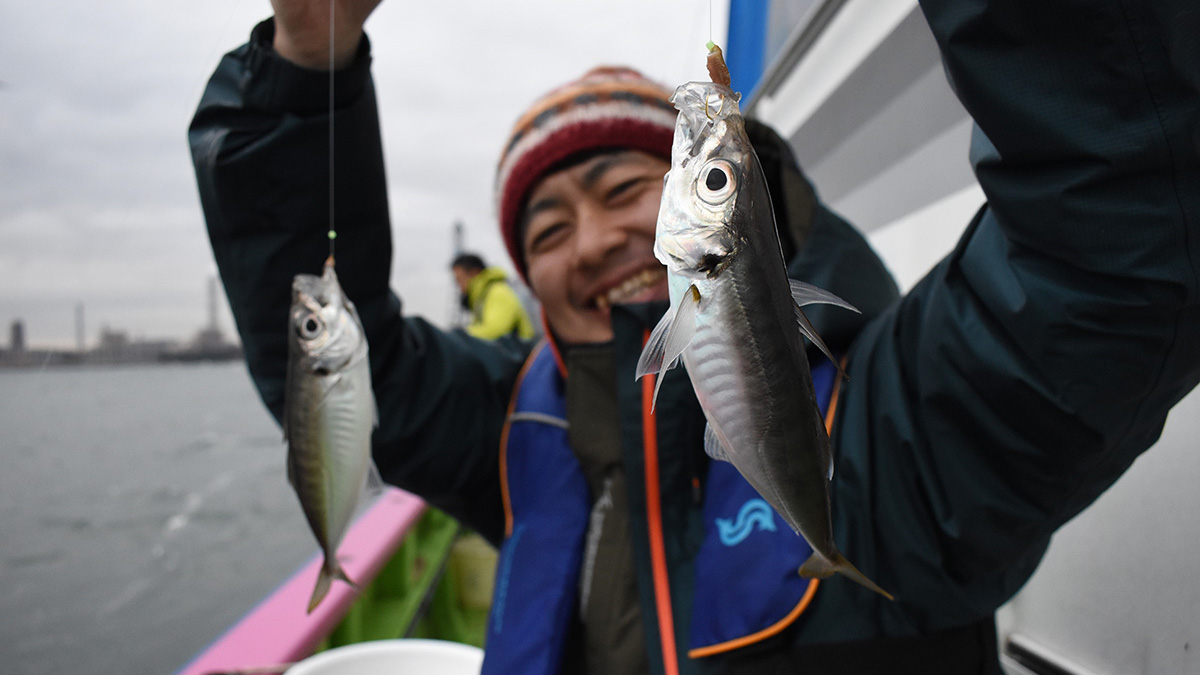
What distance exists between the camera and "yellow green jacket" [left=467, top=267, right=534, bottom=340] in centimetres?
780

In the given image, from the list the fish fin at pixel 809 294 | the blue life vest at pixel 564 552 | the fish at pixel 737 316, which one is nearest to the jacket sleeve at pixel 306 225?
the blue life vest at pixel 564 552

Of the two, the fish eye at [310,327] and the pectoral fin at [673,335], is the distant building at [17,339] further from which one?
the pectoral fin at [673,335]

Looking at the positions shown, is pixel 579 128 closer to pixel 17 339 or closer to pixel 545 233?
pixel 545 233

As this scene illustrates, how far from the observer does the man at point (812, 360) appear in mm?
851

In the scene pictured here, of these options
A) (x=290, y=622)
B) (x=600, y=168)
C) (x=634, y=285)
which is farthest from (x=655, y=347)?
(x=290, y=622)

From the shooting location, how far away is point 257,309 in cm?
171

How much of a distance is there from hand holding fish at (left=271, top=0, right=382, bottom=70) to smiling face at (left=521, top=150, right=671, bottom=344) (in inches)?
30.4

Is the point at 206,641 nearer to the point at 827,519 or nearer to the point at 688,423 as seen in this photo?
the point at 688,423

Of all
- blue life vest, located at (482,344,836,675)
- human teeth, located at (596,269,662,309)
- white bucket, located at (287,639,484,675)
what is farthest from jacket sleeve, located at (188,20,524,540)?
human teeth, located at (596,269,662,309)

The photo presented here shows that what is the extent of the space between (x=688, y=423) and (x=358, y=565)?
2.56m

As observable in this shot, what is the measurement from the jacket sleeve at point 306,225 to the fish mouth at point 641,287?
73 cm

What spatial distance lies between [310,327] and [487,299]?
696 cm

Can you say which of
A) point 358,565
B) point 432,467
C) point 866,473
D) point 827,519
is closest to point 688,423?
point 866,473

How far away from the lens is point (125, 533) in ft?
25.6
